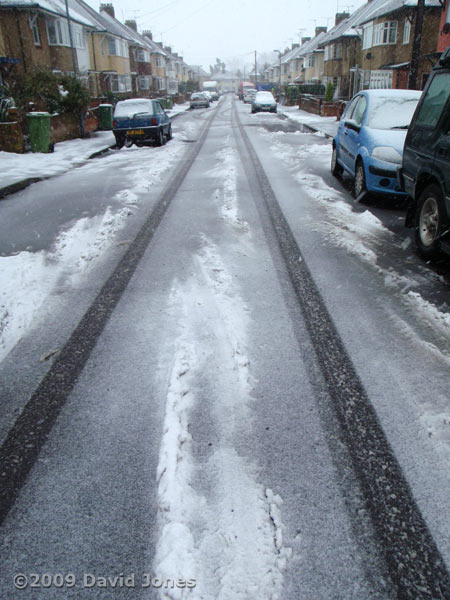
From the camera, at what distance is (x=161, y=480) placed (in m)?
2.40

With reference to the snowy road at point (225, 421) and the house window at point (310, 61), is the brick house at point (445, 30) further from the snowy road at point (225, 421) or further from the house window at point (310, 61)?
the house window at point (310, 61)

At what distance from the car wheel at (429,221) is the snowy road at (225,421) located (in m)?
0.34

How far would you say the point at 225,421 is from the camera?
282 cm

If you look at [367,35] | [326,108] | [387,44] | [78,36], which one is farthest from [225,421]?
[367,35]

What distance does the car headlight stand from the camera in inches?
293

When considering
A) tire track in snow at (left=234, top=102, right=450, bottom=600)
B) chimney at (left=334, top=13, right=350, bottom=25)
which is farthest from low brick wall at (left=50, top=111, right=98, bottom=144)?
chimney at (left=334, top=13, right=350, bottom=25)

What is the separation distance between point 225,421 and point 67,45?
1420 inches

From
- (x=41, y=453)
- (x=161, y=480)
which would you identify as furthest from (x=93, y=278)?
(x=161, y=480)

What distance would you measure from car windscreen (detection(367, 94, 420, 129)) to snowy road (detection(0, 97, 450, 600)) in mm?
3385

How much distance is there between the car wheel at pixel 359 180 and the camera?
26.4ft

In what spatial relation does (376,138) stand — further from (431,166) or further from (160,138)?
(160,138)

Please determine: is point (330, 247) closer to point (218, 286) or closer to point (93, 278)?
point (218, 286)

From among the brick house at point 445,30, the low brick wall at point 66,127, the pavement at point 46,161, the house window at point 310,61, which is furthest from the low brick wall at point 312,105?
the house window at point 310,61

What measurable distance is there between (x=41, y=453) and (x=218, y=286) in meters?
2.55
